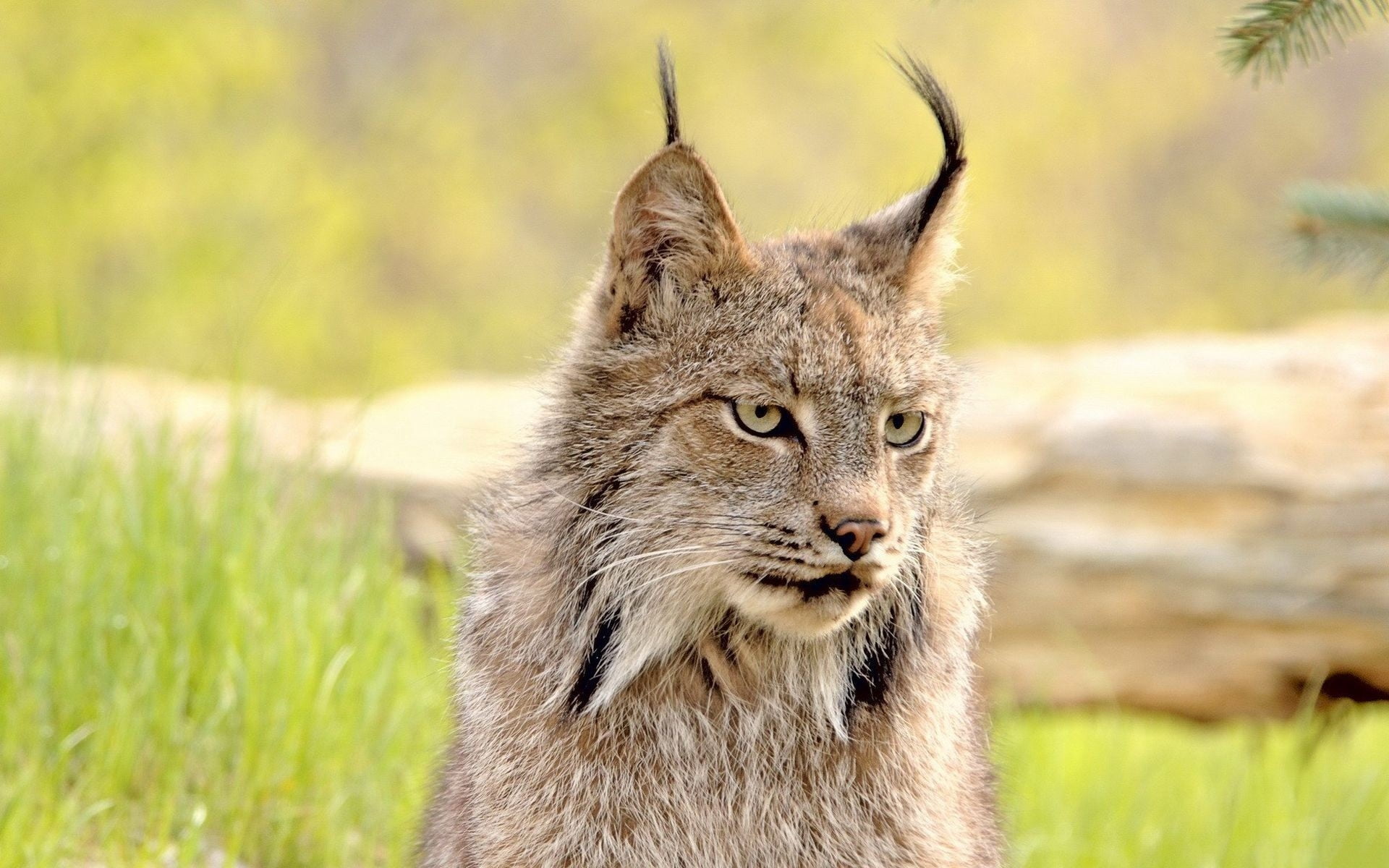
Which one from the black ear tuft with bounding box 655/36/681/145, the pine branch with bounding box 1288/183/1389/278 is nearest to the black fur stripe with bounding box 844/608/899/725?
the black ear tuft with bounding box 655/36/681/145

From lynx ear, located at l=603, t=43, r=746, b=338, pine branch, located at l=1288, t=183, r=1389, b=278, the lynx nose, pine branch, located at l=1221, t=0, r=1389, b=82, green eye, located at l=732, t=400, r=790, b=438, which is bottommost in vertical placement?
the lynx nose

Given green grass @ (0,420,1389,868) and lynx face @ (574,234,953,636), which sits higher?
lynx face @ (574,234,953,636)

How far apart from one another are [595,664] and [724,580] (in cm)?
38

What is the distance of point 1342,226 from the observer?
3908mm

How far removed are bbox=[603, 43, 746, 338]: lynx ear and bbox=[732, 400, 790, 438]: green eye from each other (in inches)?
13.4

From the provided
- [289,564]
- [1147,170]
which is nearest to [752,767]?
[289,564]

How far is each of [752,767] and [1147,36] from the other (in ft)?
75.5

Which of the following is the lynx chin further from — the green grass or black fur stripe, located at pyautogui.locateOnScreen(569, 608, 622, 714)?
the green grass

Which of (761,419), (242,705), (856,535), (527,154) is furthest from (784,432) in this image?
(527,154)

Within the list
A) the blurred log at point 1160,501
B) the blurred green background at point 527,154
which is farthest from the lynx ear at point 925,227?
the blurred green background at point 527,154

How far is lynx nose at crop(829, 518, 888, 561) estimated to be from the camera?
2.77 metres

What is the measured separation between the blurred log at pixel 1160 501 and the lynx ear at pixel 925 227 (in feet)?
9.02

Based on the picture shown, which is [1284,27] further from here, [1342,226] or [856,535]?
[856,535]

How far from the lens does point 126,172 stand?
1376cm
